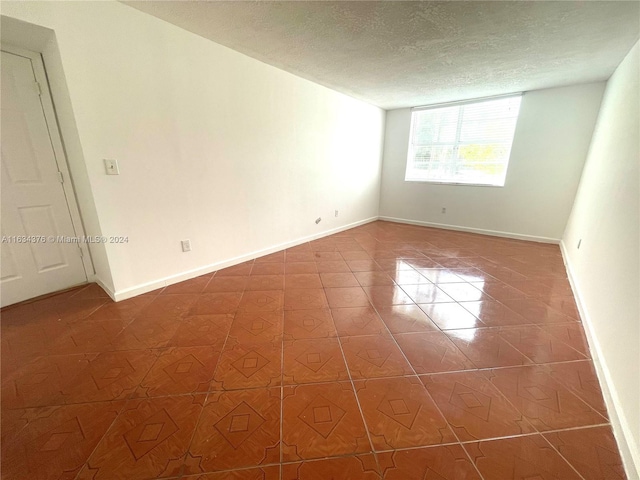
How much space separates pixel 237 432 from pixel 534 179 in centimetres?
518

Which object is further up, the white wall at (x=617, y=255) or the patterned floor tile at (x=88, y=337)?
the white wall at (x=617, y=255)

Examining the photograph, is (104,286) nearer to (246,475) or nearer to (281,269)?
(281,269)

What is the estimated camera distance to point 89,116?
1860 millimetres

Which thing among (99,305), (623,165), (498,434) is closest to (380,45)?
(623,165)

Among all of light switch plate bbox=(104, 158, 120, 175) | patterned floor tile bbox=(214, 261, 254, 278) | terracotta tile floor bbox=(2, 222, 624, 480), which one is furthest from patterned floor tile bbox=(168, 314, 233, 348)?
light switch plate bbox=(104, 158, 120, 175)

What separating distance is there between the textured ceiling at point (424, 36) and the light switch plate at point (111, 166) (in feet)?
3.86

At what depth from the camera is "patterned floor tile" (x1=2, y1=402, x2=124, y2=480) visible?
39.5 inches

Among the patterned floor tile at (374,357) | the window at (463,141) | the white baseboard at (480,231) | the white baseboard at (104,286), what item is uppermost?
the window at (463,141)

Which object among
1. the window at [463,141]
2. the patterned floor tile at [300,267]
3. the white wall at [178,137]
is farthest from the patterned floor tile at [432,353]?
the window at [463,141]

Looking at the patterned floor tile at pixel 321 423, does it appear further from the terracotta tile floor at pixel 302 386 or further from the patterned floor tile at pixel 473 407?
the patterned floor tile at pixel 473 407

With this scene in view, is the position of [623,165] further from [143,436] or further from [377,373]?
[143,436]

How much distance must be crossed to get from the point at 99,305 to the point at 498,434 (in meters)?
2.93

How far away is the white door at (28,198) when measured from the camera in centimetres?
194

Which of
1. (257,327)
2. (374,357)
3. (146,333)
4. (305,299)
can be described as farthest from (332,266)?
(146,333)
